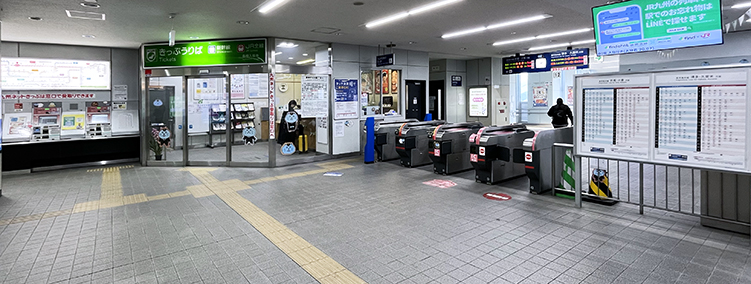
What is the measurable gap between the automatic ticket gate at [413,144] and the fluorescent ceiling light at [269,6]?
11.3 feet

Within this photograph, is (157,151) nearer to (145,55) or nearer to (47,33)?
(145,55)

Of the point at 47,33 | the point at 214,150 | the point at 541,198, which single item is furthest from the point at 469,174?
the point at 47,33

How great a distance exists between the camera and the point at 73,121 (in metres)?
8.66

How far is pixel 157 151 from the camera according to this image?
9.05 m

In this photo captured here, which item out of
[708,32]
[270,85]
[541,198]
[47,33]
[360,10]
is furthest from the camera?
[270,85]

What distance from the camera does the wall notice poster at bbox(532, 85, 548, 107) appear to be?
16016 millimetres

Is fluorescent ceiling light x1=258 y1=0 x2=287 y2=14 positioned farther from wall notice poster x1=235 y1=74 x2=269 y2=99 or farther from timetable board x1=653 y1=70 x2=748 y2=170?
timetable board x1=653 y1=70 x2=748 y2=170

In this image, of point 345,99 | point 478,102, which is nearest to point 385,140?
point 345,99

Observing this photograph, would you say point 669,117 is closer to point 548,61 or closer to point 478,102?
point 548,61

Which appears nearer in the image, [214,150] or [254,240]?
[254,240]

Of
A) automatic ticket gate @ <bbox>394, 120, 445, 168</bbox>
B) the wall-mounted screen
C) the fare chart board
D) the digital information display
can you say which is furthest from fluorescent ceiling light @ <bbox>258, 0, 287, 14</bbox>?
the digital information display

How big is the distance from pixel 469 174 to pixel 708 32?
4.16 meters

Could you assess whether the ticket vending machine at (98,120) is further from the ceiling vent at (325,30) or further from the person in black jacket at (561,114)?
the person in black jacket at (561,114)

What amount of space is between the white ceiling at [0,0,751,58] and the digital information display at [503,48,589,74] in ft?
1.47
